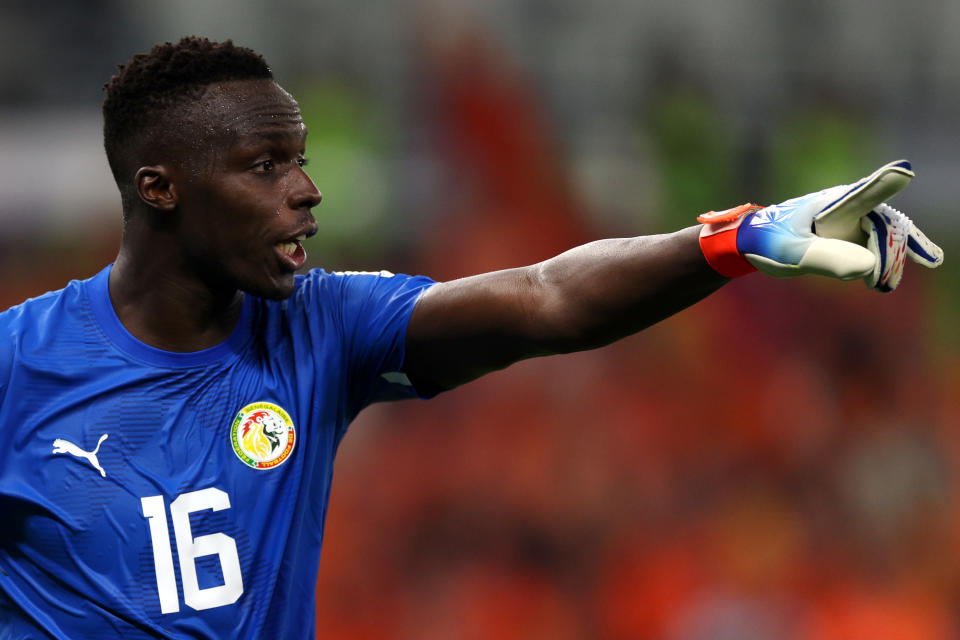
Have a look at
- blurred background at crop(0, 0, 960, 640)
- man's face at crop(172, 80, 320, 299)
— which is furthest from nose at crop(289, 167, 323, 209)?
blurred background at crop(0, 0, 960, 640)

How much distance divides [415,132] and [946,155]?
12.8 feet

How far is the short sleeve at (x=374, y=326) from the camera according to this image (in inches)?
99.4

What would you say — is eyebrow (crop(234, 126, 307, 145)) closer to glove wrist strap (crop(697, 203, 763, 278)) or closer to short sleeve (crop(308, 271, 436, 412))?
short sleeve (crop(308, 271, 436, 412))

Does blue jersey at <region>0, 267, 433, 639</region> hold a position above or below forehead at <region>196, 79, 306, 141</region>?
below

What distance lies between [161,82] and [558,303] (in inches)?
37.7

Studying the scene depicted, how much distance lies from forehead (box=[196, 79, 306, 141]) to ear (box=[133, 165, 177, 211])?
15 centimetres

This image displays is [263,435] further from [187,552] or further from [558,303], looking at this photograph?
[558,303]

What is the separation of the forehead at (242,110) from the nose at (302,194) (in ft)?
0.34

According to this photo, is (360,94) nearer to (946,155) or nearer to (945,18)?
(946,155)

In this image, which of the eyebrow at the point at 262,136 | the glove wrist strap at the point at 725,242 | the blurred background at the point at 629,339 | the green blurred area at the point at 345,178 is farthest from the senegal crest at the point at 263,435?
the green blurred area at the point at 345,178

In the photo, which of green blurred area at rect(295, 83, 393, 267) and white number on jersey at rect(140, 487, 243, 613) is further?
green blurred area at rect(295, 83, 393, 267)

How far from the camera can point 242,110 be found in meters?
2.41

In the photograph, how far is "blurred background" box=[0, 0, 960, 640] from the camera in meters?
6.89

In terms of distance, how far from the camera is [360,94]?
8125mm
